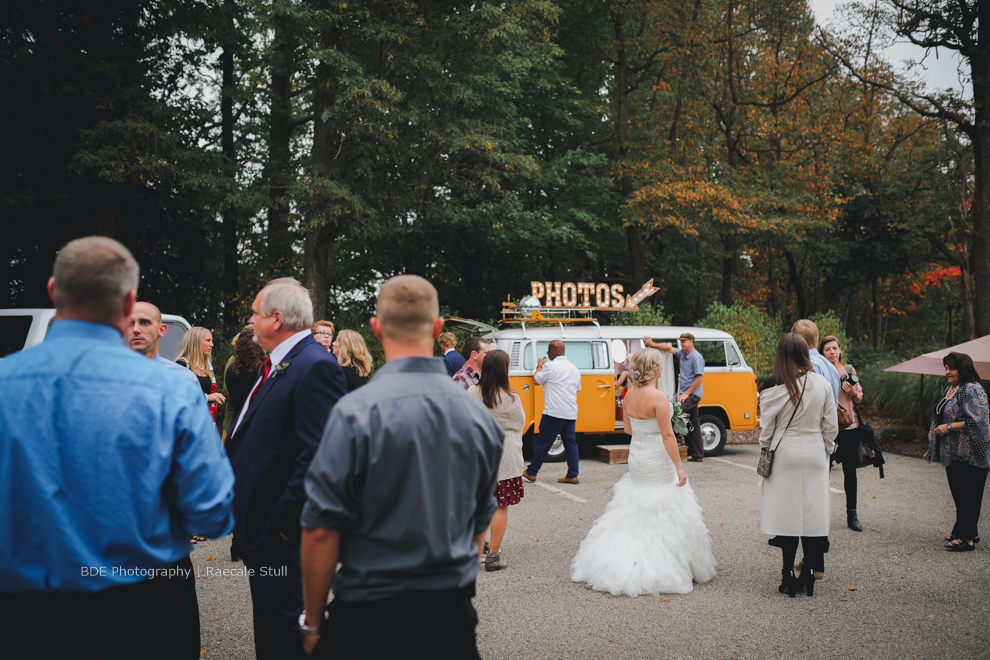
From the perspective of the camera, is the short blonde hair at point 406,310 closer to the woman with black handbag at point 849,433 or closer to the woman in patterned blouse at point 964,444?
the woman with black handbag at point 849,433

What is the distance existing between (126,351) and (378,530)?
3.13 feet

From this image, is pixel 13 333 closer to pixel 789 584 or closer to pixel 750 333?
pixel 789 584

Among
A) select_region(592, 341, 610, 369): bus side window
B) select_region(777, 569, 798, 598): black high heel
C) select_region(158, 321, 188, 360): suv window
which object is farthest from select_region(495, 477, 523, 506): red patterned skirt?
select_region(592, 341, 610, 369): bus side window

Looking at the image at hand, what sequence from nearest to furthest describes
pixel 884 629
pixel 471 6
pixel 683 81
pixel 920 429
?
pixel 884 629 < pixel 920 429 < pixel 471 6 < pixel 683 81

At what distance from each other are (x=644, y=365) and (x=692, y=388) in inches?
245

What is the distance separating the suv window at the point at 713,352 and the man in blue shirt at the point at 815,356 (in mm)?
5719

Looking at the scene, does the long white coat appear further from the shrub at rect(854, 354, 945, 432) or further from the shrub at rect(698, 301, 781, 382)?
the shrub at rect(698, 301, 781, 382)

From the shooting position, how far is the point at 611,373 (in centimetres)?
1199

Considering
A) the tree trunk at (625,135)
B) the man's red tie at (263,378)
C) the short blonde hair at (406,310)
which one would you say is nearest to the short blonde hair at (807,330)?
the man's red tie at (263,378)

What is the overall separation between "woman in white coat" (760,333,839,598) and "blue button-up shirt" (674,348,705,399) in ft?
20.4

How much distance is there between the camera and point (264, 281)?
58.1 feet

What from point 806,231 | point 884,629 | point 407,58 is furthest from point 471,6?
point 884,629

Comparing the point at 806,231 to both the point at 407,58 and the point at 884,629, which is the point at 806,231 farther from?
the point at 884,629

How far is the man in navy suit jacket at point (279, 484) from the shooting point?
297 cm
